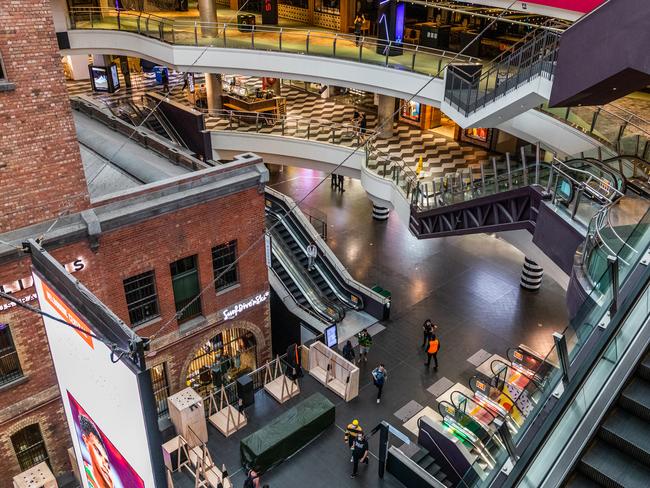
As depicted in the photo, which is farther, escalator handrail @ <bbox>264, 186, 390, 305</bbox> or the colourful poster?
escalator handrail @ <bbox>264, 186, 390, 305</bbox>

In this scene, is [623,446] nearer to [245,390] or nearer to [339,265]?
[245,390]

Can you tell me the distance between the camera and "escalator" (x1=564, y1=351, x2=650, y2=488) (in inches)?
201

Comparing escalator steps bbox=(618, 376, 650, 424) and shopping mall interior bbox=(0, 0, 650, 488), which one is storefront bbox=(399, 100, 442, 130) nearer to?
shopping mall interior bbox=(0, 0, 650, 488)

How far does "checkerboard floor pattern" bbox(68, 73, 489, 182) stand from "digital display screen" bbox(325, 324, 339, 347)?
19.5 feet

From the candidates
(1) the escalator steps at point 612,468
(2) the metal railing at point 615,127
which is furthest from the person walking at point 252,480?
(2) the metal railing at point 615,127

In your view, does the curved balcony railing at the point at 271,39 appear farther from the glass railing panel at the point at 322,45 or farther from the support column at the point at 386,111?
the support column at the point at 386,111

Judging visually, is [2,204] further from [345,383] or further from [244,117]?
[244,117]

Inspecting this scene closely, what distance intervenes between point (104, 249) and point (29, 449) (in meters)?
5.07

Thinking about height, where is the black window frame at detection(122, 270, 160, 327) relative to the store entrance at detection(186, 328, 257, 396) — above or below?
above

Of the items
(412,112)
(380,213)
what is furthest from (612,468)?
(412,112)

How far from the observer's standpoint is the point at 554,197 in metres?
12.2

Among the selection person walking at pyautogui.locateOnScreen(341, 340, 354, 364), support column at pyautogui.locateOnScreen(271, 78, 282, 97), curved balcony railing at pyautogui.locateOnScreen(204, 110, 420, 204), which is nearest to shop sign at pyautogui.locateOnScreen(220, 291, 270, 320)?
person walking at pyautogui.locateOnScreen(341, 340, 354, 364)

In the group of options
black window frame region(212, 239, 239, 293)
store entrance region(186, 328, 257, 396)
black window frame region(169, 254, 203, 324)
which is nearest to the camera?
black window frame region(169, 254, 203, 324)

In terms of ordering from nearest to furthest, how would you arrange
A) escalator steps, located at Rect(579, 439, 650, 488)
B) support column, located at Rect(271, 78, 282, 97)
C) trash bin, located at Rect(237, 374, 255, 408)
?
escalator steps, located at Rect(579, 439, 650, 488)
trash bin, located at Rect(237, 374, 255, 408)
support column, located at Rect(271, 78, 282, 97)
